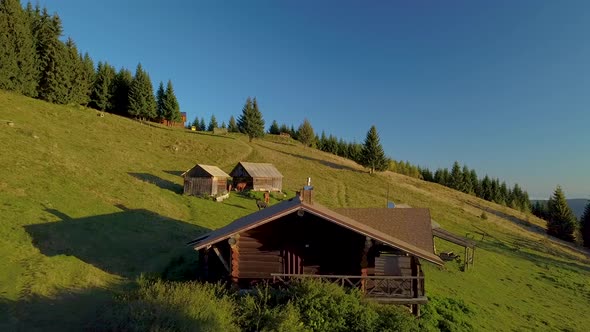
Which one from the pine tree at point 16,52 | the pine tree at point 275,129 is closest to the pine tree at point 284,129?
the pine tree at point 275,129

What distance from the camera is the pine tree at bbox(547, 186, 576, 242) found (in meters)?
72.2

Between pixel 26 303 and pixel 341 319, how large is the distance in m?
13.0

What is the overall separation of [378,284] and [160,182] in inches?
1313

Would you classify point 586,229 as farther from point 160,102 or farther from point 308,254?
point 160,102

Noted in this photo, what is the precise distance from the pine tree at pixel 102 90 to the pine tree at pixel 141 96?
4.83 metres

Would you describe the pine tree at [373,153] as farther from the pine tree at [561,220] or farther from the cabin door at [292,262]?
the cabin door at [292,262]

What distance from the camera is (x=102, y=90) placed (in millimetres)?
81938

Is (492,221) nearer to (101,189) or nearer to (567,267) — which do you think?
(567,267)

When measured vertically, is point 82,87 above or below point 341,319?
above

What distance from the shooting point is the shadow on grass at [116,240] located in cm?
2077

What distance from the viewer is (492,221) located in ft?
221

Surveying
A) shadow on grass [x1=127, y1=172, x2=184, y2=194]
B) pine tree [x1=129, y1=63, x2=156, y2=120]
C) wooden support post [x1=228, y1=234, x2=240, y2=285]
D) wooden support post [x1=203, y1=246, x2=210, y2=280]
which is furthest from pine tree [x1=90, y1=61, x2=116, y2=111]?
wooden support post [x1=228, y1=234, x2=240, y2=285]

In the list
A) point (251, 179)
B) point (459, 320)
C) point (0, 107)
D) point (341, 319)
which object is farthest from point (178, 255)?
point (0, 107)

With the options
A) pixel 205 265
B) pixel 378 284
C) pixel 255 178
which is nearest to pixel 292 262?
pixel 378 284
